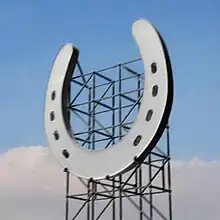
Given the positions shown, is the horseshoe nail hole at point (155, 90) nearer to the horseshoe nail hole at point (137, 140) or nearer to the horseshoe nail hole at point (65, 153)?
the horseshoe nail hole at point (137, 140)

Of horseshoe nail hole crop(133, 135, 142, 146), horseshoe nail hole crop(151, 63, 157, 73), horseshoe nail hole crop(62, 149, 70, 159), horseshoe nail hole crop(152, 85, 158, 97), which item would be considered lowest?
horseshoe nail hole crop(133, 135, 142, 146)

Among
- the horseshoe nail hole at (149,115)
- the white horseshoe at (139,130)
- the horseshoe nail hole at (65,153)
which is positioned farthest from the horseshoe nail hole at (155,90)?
the horseshoe nail hole at (65,153)

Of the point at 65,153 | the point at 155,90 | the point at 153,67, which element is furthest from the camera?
the point at 65,153

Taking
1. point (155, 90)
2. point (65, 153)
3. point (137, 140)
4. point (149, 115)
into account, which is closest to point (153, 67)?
point (155, 90)

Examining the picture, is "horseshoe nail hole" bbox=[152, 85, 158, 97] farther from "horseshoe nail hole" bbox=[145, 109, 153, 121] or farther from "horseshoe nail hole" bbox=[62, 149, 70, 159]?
"horseshoe nail hole" bbox=[62, 149, 70, 159]

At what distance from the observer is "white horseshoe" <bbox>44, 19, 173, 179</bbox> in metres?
16.1

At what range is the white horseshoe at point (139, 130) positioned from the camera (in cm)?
1612

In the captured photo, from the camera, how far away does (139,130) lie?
1636cm

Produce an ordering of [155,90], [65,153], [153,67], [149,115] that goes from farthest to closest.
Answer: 1. [65,153]
2. [153,67]
3. [155,90]
4. [149,115]

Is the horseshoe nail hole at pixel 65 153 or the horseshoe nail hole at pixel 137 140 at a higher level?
the horseshoe nail hole at pixel 65 153

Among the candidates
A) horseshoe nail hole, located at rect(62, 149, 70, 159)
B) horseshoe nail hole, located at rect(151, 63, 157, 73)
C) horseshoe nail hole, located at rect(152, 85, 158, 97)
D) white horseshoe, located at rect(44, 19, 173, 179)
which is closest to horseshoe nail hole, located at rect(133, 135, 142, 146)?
white horseshoe, located at rect(44, 19, 173, 179)

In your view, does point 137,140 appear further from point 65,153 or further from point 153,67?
point 65,153

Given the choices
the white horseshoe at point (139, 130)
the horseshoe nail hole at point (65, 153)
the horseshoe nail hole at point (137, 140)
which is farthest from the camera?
the horseshoe nail hole at point (65, 153)
